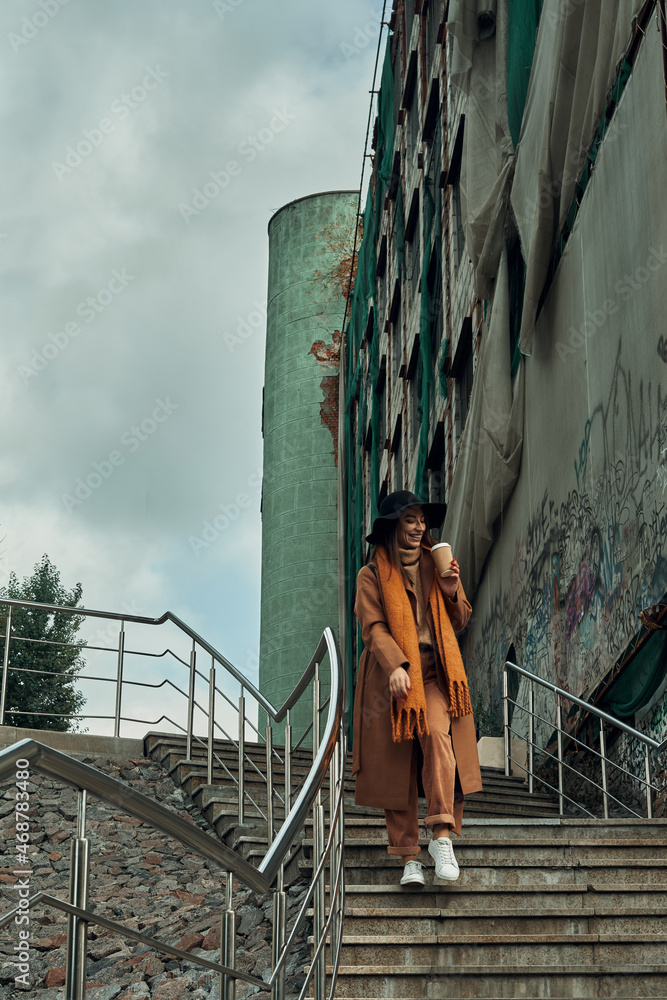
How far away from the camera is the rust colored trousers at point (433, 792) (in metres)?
5.01

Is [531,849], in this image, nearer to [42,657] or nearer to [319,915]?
[319,915]

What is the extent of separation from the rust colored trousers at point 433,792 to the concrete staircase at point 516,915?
209 millimetres

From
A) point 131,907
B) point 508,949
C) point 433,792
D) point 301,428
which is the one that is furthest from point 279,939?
point 301,428

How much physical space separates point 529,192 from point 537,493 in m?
2.71

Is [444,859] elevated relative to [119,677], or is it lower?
lower

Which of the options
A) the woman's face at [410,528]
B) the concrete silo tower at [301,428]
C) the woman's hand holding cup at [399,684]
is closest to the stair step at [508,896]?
the woman's hand holding cup at [399,684]

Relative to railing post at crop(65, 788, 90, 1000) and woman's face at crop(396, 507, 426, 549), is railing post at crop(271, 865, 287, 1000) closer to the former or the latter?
railing post at crop(65, 788, 90, 1000)

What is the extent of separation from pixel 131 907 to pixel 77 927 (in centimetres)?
381

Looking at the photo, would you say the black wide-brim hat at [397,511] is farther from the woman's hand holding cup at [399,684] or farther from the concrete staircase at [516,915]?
the concrete staircase at [516,915]

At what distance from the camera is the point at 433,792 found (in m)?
5.02

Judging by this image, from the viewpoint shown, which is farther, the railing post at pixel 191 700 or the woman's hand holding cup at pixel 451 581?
the railing post at pixel 191 700

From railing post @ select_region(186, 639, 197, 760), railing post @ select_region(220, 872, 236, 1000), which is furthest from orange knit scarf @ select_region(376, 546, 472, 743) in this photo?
railing post @ select_region(186, 639, 197, 760)

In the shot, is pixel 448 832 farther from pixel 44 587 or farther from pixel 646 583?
pixel 44 587

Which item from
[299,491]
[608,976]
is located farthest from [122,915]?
[299,491]
